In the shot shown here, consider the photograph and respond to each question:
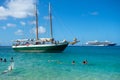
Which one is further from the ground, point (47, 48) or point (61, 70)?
point (47, 48)

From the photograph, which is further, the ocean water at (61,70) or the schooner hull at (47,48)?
the schooner hull at (47,48)

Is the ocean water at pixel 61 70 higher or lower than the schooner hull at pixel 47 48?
lower

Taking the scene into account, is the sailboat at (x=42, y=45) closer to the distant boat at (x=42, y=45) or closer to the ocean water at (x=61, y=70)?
the distant boat at (x=42, y=45)

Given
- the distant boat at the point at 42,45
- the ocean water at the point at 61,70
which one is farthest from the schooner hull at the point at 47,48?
the ocean water at the point at 61,70

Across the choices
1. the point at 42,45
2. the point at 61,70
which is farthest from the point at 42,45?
the point at 61,70

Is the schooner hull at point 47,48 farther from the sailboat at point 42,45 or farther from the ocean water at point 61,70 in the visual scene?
the ocean water at point 61,70

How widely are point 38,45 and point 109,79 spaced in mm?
42538

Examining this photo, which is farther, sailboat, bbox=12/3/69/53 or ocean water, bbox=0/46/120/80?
sailboat, bbox=12/3/69/53

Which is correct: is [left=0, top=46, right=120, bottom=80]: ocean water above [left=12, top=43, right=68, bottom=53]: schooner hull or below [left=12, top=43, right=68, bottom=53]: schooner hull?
below

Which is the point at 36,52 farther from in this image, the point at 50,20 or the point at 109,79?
the point at 109,79

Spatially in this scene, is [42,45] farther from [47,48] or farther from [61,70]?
[61,70]

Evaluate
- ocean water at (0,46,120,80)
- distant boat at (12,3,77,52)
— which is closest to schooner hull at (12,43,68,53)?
distant boat at (12,3,77,52)

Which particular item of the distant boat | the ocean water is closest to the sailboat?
the distant boat

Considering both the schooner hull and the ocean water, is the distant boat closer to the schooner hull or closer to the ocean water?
the schooner hull
